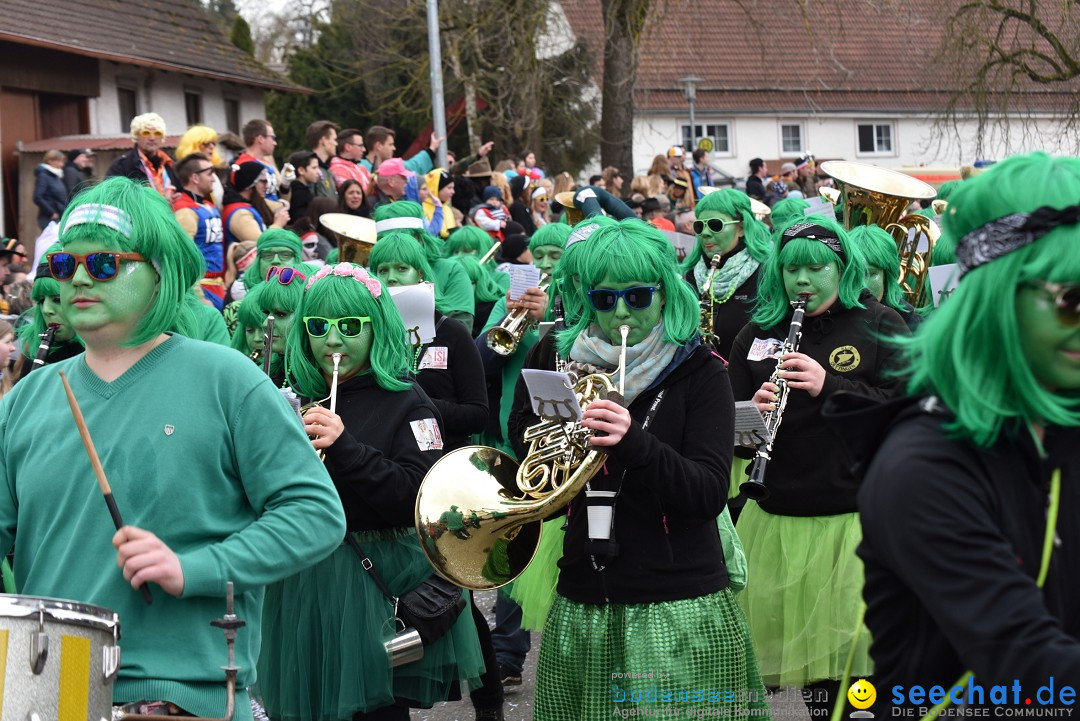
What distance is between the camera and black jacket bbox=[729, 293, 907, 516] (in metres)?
4.98

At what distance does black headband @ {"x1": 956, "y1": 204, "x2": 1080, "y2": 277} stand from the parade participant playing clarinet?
151 centimetres

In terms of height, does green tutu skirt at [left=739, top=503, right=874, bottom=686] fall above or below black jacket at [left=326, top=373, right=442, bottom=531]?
below

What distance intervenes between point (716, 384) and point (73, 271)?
6.34 ft

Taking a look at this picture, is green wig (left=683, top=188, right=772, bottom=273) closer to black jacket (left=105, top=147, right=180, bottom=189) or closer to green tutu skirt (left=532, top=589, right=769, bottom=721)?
green tutu skirt (left=532, top=589, right=769, bottom=721)

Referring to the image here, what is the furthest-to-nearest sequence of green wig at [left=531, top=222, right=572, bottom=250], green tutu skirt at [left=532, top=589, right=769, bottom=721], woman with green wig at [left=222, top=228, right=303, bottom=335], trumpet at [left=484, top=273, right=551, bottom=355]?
1. green wig at [left=531, top=222, right=572, bottom=250]
2. woman with green wig at [left=222, top=228, right=303, bottom=335]
3. trumpet at [left=484, top=273, right=551, bottom=355]
4. green tutu skirt at [left=532, top=589, right=769, bottom=721]

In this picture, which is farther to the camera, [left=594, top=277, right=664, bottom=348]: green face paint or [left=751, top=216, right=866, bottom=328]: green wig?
[left=751, top=216, right=866, bottom=328]: green wig

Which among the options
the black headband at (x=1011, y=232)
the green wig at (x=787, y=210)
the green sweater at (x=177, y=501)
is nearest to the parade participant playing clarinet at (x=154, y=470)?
the green sweater at (x=177, y=501)

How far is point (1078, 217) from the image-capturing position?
203cm

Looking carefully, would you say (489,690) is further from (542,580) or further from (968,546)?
(968,546)

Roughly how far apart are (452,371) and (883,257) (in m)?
1.96

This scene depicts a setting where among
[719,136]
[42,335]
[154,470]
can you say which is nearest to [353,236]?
[42,335]

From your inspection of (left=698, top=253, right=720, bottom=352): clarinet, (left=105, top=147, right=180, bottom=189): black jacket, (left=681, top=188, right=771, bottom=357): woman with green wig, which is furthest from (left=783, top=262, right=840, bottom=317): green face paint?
(left=105, top=147, right=180, bottom=189): black jacket

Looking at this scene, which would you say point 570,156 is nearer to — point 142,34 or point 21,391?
point 142,34

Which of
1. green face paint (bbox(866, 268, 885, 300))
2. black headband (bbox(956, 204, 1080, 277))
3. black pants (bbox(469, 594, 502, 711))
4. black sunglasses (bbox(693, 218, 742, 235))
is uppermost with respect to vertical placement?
black headband (bbox(956, 204, 1080, 277))
